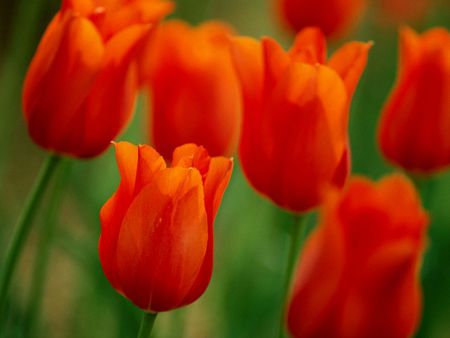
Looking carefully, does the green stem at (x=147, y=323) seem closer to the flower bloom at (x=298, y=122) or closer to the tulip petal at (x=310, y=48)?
the flower bloom at (x=298, y=122)

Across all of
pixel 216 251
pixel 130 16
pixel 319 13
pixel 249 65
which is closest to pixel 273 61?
pixel 249 65

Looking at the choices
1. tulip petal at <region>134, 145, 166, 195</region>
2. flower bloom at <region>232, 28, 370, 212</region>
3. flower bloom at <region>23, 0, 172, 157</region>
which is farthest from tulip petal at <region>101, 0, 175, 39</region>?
tulip petal at <region>134, 145, 166, 195</region>

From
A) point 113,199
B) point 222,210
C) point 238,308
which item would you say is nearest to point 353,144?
point 222,210

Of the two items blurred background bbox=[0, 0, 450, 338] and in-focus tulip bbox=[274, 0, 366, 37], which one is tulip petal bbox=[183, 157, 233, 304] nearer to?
blurred background bbox=[0, 0, 450, 338]

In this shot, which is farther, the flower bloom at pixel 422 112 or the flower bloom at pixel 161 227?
the flower bloom at pixel 422 112

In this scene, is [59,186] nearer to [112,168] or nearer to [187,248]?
[187,248]

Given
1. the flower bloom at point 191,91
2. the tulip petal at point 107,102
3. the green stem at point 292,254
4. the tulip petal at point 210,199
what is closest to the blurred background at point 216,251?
the flower bloom at point 191,91
